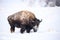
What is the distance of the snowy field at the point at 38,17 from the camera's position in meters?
1.30

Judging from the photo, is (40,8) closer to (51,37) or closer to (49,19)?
(49,19)

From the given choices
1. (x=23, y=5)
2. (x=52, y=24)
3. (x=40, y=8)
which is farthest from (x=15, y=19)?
(x=52, y=24)

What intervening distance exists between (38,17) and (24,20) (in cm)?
14

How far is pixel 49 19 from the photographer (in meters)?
1.34

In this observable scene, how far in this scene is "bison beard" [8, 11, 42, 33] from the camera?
51.7 inches

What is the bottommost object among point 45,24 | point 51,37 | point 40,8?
point 51,37

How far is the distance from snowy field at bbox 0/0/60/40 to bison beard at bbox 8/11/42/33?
36 mm

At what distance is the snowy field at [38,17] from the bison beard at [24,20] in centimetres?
4

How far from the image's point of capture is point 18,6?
131cm

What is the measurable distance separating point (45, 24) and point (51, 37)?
5.8 inches

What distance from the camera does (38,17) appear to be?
4.34ft

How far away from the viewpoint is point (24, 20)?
132 centimetres

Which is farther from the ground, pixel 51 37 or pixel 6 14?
pixel 6 14

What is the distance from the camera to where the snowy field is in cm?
130
